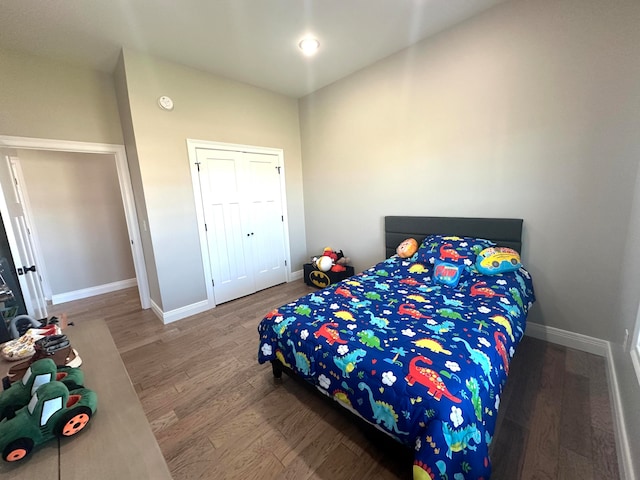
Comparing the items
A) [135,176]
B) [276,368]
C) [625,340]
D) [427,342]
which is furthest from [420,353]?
[135,176]

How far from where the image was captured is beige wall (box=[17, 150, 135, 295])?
3627 millimetres

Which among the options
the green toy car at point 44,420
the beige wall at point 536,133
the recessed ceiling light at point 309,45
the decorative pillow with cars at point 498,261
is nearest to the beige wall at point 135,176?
the recessed ceiling light at point 309,45

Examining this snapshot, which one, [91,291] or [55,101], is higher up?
[55,101]

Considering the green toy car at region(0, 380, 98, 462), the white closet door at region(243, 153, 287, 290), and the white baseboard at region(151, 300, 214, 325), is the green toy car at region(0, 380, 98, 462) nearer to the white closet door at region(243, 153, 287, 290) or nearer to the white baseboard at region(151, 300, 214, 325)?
the white baseboard at region(151, 300, 214, 325)

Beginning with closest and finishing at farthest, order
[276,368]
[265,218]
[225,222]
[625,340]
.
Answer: [625,340] → [276,368] → [225,222] → [265,218]

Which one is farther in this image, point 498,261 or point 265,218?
point 265,218

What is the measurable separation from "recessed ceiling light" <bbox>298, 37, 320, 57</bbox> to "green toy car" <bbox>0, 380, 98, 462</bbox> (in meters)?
3.06

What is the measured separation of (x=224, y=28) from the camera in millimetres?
2322

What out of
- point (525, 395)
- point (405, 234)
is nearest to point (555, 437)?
point (525, 395)

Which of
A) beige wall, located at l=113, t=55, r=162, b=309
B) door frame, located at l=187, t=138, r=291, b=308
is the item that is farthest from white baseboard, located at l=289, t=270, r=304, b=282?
beige wall, located at l=113, t=55, r=162, b=309

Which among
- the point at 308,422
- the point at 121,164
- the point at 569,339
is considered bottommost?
the point at 308,422

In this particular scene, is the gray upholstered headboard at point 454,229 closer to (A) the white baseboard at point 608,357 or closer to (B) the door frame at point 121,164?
(A) the white baseboard at point 608,357

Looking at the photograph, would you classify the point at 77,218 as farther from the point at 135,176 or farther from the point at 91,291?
the point at 135,176

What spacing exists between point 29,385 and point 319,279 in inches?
119
